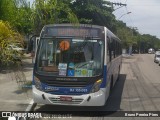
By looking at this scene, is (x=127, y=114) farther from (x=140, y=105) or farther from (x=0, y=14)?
(x=0, y=14)

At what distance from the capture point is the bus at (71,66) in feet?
32.2

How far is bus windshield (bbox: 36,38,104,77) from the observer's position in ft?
33.0

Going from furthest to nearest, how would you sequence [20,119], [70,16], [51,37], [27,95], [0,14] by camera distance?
[0,14] < [27,95] < [51,37] < [70,16] < [20,119]

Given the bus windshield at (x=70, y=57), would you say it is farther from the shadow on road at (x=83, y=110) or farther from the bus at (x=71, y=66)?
the shadow on road at (x=83, y=110)

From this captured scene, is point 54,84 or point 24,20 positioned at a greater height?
point 24,20

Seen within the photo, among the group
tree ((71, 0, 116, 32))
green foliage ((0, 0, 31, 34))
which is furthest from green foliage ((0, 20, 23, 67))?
tree ((71, 0, 116, 32))

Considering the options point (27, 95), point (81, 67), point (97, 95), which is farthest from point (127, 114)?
point (27, 95)

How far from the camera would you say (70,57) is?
10266 mm

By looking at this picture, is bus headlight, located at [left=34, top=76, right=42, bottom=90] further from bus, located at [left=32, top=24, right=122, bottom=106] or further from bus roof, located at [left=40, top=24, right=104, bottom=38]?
bus roof, located at [left=40, top=24, right=104, bottom=38]

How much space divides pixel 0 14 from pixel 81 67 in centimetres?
1556

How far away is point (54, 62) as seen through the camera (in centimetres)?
1023

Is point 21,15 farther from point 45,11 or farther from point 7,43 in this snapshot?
point 7,43

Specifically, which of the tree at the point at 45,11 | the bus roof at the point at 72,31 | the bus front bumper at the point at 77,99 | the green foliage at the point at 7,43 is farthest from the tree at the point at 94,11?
the green foliage at the point at 7,43

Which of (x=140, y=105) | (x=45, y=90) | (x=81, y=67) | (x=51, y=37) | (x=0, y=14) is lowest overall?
(x=140, y=105)
